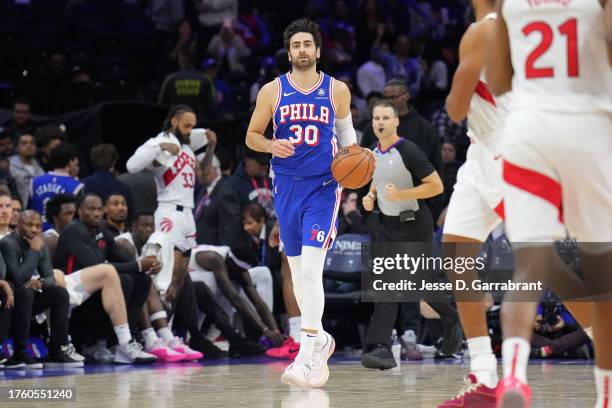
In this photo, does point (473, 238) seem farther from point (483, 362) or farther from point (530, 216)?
point (530, 216)

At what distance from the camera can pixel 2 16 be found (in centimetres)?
1780

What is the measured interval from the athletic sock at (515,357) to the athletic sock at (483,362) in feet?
5.48

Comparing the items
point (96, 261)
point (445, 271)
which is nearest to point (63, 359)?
point (96, 261)

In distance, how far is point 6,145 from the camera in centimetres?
1323

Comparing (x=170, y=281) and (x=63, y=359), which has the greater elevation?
(x=170, y=281)

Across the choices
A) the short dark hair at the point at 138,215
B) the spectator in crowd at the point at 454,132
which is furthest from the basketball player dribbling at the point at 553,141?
the spectator in crowd at the point at 454,132

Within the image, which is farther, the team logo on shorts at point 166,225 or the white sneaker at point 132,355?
the team logo on shorts at point 166,225

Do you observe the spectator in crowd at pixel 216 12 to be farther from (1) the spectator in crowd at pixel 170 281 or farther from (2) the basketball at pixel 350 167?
(2) the basketball at pixel 350 167

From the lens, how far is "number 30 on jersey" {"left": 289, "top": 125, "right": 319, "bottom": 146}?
27.0ft

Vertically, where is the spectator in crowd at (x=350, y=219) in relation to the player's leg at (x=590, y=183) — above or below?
below

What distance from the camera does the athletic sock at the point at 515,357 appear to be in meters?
4.46

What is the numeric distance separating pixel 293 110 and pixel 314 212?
77cm

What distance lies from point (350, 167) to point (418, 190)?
1.75m

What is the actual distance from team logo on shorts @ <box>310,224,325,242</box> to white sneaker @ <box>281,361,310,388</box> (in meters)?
0.88
